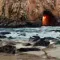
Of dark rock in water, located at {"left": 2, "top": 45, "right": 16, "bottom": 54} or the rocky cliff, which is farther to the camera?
the rocky cliff

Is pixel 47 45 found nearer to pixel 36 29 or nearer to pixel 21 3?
pixel 36 29

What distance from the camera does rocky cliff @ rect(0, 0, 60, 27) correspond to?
4301 millimetres

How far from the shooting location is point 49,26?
427cm

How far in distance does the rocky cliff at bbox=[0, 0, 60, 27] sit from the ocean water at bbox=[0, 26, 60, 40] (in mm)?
111

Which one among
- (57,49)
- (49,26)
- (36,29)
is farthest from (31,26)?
(57,49)

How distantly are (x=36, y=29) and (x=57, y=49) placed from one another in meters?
0.66

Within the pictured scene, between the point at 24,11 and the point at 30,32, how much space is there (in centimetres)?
48

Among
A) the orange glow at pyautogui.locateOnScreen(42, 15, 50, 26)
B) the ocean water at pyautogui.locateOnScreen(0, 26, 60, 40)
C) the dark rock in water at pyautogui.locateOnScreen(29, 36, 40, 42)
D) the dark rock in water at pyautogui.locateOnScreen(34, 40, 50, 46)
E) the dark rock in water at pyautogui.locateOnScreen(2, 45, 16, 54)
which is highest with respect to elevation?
the orange glow at pyautogui.locateOnScreen(42, 15, 50, 26)

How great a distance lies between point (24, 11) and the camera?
14.3 feet

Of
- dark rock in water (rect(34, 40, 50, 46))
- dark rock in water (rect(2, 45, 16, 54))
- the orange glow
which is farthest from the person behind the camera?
the orange glow

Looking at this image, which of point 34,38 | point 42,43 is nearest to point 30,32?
point 34,38

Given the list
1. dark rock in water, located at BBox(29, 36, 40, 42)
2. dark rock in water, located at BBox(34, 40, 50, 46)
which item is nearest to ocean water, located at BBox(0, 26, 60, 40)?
dark rock in water, located at BBox(29, 36, 40, 42)

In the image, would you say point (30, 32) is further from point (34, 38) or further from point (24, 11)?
point (24, 11)

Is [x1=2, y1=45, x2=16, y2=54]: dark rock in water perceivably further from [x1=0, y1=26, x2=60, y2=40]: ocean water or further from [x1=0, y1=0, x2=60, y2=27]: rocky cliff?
[x1=0, y1=0, x2=60, y2=27]: rocky cliff
